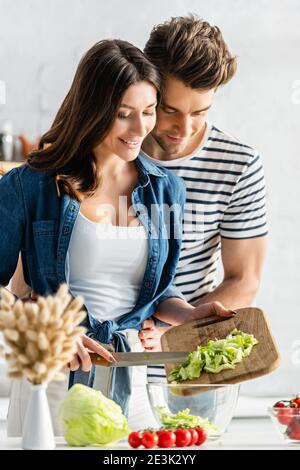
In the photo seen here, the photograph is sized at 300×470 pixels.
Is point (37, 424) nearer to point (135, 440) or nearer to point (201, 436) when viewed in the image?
point (135, 440)

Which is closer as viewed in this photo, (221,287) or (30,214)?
(30,214)

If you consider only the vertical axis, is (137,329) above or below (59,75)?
below

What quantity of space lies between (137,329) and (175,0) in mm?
2978

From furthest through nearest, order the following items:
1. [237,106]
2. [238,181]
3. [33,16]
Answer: [237,106], [33,16], [238,181]

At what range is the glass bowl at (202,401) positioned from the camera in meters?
1.52

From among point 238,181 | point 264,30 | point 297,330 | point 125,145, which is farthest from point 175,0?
point 125,145

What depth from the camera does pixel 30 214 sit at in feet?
6.63

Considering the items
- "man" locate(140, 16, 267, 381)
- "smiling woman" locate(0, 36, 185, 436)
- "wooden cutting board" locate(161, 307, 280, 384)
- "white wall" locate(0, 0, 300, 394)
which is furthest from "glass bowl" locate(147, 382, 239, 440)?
"white wall" locate(0, 0, 300, 394)

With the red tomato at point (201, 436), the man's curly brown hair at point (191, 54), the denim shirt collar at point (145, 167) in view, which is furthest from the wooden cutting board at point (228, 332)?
the man's curly brown hair at point (191, 54)

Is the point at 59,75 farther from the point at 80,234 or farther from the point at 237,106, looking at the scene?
the point at 80,234

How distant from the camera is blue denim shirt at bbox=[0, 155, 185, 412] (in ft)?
6.53

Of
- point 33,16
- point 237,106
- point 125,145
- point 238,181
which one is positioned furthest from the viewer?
point 237,106

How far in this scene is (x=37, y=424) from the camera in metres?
1.35

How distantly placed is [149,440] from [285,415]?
0.92 feet
